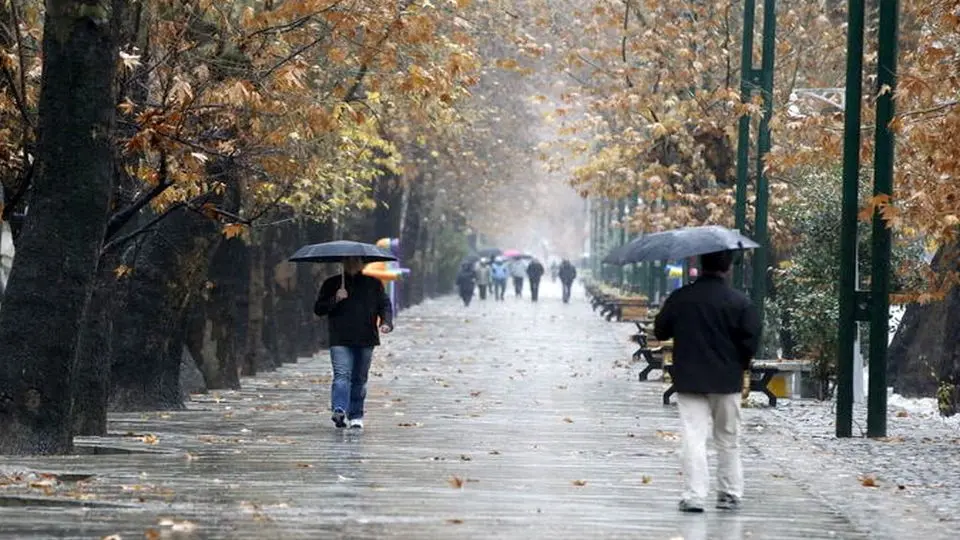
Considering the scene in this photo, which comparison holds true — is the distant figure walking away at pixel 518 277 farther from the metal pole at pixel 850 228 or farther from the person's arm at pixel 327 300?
the metal pole at pixel 850 228

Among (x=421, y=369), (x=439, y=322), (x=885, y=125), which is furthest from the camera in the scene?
(x=439, y=322)

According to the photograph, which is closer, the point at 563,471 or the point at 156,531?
the point at 156,531

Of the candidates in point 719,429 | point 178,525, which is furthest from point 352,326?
point 178,525

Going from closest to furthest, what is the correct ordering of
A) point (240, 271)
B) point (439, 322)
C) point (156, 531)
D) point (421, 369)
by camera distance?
point (156, 531), point (240, 271), point (421, 369), point (439, 322)

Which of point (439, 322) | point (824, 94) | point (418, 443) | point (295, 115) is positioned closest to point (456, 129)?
point (824, 94)

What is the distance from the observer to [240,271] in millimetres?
31766

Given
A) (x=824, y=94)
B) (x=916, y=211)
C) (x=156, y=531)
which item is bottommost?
(x=156, y=531)

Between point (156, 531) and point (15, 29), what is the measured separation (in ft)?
21.6

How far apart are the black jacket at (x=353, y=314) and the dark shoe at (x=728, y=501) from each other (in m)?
7.80

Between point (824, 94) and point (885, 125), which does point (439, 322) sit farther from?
point (885, 125)

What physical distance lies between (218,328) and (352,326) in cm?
794

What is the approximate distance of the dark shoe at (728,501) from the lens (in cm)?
1448

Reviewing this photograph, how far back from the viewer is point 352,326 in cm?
2202

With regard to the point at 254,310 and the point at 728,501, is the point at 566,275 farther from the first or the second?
the point at 728,501
